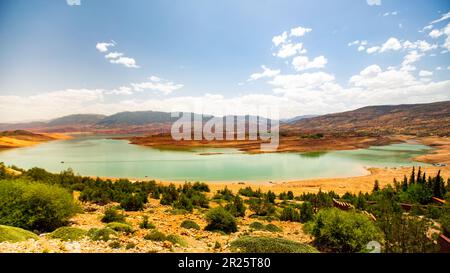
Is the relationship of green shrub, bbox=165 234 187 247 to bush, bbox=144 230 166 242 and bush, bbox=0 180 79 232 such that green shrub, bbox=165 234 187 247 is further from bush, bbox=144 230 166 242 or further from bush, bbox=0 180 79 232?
Result: bush, bbox=0 180 79 232

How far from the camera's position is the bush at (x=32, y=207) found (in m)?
7.24

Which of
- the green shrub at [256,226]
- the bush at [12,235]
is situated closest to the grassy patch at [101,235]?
the bush at [12,235]

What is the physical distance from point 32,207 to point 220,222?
5.91m

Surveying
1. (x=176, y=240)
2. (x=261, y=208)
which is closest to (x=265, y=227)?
(x=261, y=208)

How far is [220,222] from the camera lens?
9.41m

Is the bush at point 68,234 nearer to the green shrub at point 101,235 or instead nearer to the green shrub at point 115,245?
the green shrub at point 101,235

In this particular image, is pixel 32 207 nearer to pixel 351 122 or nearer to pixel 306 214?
pixel 306 214

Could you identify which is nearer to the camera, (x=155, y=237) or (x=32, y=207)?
(x=155, y=237)

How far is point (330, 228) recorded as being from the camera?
7582 millimetres

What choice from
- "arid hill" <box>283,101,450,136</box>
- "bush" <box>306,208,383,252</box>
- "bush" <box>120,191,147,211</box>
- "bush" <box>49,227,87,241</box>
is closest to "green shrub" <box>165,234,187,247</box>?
"bush" <box>49,227,87,241</box>

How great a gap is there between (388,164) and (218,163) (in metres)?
23.9

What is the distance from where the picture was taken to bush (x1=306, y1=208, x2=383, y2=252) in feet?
23.4

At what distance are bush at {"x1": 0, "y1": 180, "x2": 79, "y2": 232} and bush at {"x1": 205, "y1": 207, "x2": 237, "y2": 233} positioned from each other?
4692 mm
